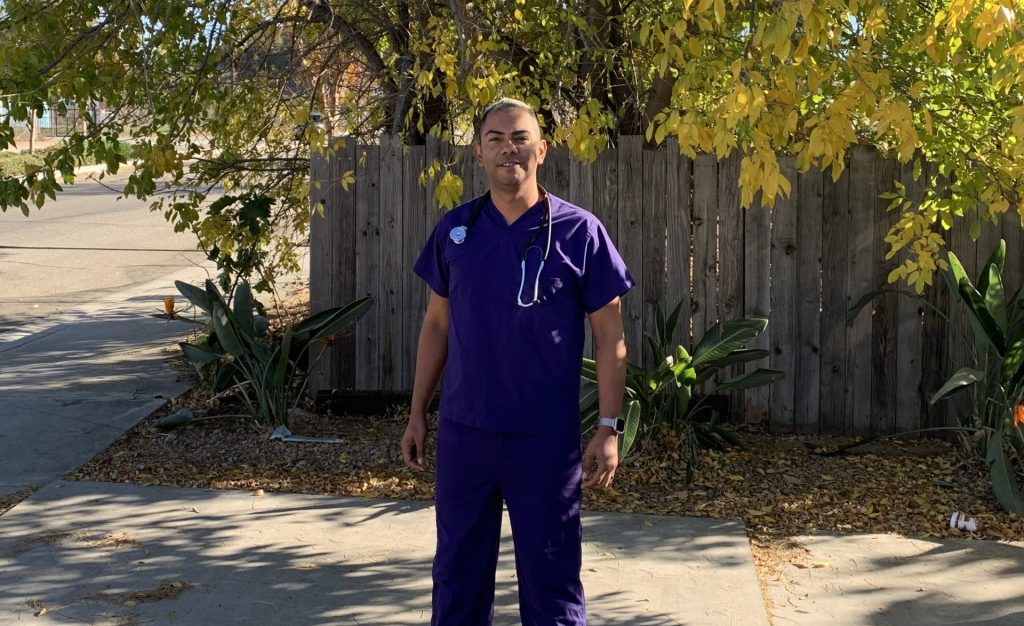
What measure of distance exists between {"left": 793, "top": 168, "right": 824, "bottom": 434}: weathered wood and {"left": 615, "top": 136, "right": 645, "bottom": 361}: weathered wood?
86 centimetres

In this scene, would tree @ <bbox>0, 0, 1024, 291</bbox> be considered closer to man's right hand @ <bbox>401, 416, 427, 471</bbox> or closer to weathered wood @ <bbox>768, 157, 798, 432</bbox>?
weathered wood @ <bbox>768, 157, 798, 432</bbox>

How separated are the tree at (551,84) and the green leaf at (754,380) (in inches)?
31.5

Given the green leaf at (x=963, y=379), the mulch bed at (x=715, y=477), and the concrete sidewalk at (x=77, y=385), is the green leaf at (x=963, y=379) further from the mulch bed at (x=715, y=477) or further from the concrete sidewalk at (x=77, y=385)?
the concrete sidewalk at (x=77, y=385)

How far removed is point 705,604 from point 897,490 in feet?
5.84

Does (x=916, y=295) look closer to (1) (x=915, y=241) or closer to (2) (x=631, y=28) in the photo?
(1) (x=915, y=241)

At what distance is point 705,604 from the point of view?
4.52 metres

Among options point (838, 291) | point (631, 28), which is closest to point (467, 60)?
point (631, 28)

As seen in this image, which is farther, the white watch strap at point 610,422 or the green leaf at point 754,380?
the green leaf at point 754,380

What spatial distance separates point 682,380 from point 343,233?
7.41 feet

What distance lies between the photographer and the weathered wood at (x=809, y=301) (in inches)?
265

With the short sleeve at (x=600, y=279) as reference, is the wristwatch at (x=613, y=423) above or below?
below

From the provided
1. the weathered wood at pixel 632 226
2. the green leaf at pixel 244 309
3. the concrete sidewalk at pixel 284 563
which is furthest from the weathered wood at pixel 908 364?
the green leaf at pixel 244 309

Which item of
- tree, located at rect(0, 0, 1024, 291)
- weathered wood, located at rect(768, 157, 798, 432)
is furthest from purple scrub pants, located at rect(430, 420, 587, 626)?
weathered wood, located at rect(768, 157, 798, 432)

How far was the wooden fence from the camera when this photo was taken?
672cm
